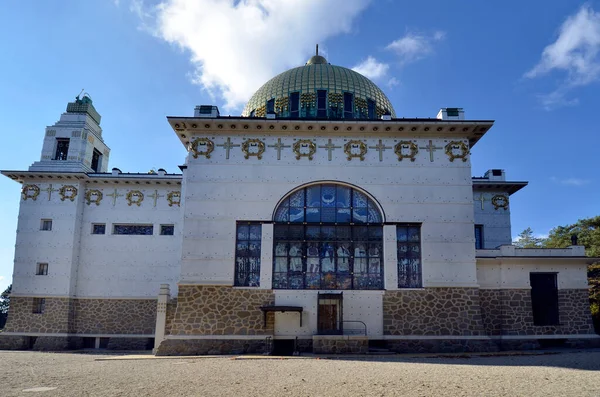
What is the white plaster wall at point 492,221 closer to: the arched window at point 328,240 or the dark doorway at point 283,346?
the arched window at point 328,240

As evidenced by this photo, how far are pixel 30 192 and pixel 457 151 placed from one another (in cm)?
2643

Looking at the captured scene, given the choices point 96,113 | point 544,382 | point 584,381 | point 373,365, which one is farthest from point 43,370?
point 96,113

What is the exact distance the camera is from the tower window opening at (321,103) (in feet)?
95.6

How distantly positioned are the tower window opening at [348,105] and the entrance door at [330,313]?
11772 mm

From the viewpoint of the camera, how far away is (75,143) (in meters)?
33.4

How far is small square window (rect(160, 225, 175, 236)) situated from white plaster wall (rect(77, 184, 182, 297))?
227mm

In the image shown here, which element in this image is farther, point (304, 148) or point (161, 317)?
point (304, 148)

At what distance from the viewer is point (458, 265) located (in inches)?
890

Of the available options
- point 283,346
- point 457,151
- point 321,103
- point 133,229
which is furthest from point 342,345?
point 133,229

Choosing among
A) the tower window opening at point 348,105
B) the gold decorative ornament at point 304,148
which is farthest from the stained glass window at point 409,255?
the tower window opening at point 348,105

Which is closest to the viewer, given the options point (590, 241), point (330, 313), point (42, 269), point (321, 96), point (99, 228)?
point (330, 313)

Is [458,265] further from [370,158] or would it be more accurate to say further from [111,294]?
[111,294]

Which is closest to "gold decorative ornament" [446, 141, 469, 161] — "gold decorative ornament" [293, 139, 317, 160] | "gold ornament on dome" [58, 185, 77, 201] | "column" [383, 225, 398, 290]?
"column" [383, 225, 398, 290]

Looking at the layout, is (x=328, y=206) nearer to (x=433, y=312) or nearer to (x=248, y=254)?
(x=248, y=254)
